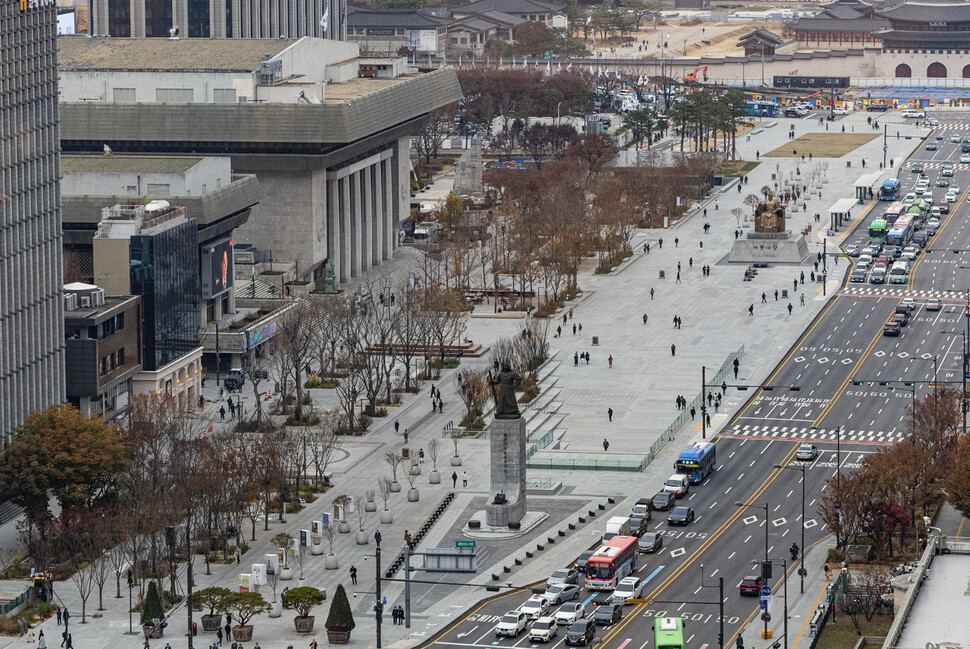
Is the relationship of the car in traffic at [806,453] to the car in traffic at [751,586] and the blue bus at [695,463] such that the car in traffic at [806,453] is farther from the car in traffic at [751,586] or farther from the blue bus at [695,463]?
the car in traffic at [751,586]

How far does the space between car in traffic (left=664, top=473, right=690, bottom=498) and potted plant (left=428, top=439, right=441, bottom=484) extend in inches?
706

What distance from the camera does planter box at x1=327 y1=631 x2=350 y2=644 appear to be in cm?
13438

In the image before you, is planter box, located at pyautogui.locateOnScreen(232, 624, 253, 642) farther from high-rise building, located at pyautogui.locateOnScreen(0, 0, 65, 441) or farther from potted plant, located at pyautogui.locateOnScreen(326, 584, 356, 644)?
high-rise building, located at pyautogui.locateOnScreen(0, 0, 65, 441)

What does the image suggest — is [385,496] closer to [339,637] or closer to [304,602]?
[304,602]

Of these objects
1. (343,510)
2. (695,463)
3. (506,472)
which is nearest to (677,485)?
(695,463)

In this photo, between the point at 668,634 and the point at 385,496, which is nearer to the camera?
the point at 668,634

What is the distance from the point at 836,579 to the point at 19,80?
234 feet

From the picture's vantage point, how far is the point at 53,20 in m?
172

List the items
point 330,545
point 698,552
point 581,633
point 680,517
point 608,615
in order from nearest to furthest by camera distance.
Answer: point 581,633, point 608,615, point 698,552, point 330,545, point 680,517

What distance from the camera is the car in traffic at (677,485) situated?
164 meters

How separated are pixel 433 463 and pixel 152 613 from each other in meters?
41.5

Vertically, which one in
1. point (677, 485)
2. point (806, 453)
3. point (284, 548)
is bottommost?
point (284, 548)

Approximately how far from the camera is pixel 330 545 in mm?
151625

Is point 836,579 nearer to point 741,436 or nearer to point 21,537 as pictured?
point 741,436
